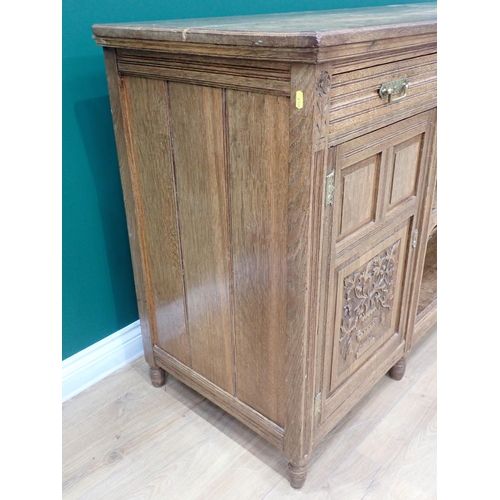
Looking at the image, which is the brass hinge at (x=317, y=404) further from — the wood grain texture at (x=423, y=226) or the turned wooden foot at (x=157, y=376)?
the turned wooden foot at (x=157, y=376)

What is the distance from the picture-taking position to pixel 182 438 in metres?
1.30

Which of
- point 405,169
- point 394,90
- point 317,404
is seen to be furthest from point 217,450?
point 394,90

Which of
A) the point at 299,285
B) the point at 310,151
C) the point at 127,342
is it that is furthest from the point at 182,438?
the point at 310,151

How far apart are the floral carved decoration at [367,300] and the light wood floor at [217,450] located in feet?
0.88

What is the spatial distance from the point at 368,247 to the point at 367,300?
151 millimetres

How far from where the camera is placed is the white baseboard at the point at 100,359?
1.41 metres

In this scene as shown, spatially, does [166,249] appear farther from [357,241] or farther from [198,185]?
[357,241]

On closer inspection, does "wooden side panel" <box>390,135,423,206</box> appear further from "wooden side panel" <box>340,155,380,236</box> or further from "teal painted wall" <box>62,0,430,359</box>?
"teal painted wall" <box>62,0,430,359</box>

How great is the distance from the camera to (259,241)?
97 centimetres

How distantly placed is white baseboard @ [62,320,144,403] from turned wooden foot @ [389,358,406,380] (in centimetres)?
80

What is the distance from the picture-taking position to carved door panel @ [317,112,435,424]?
0.95m

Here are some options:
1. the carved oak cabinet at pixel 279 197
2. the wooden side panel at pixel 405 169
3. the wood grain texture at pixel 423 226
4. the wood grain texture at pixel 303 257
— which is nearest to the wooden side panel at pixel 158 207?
the carved oak cabinet at pixel 279 197

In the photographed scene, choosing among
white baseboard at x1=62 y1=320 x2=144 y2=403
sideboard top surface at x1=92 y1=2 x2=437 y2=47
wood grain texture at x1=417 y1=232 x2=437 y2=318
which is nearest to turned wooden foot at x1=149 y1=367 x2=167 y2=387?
white baseboard at x1=62 y1=320 x2=144 y2=403

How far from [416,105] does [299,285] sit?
465mm
